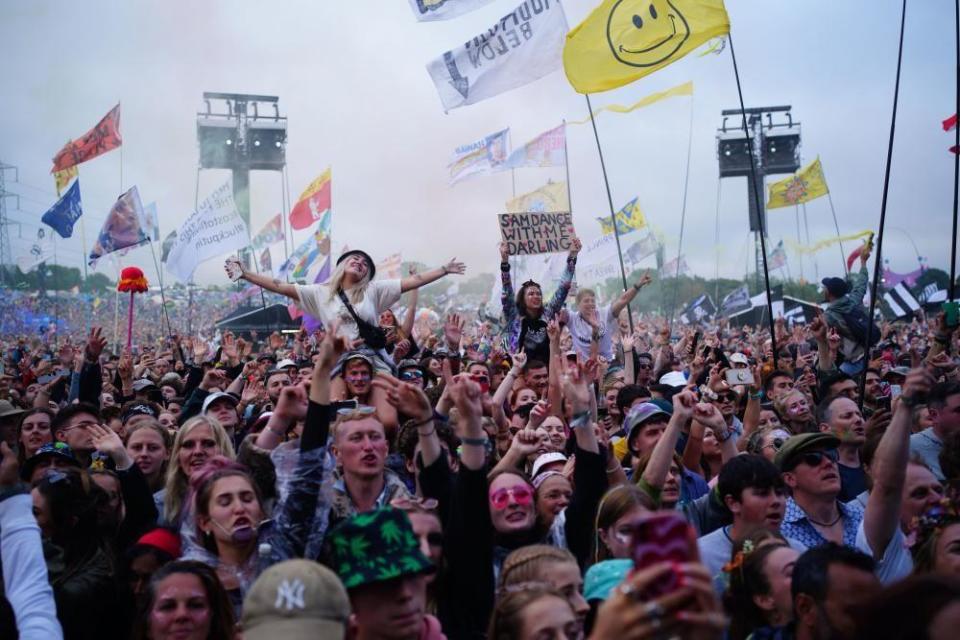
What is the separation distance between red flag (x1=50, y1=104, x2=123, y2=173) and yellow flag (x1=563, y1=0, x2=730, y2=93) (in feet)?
37.5

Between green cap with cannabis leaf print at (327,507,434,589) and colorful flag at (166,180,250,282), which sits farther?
colorful flag at (166,180,250,282)

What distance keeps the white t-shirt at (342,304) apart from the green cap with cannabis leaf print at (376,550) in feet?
12.7

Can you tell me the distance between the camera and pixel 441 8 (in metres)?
9.34

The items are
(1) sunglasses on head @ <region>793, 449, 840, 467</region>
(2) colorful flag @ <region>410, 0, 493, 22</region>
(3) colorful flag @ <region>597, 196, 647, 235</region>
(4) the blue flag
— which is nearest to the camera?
(1) sunglasses on head @ <region>793, 449, 840, 467</region>

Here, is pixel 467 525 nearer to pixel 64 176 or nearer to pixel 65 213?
pixel 65 213

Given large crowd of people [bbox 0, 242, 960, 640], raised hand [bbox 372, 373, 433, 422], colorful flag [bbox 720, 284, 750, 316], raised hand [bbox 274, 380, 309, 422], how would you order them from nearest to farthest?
large crowd of people [bbox 0, 242, 960, 640] < raised hand [bbox 372, 373, 433, 422] < raised hand [bbox 274, 380, 309, 422] < colorful flag [bbox 720, 284, 750, 316]

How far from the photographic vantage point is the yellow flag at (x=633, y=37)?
7609mm

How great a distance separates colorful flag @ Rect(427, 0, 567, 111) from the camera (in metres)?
9.49

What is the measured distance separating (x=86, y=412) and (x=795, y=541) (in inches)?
178

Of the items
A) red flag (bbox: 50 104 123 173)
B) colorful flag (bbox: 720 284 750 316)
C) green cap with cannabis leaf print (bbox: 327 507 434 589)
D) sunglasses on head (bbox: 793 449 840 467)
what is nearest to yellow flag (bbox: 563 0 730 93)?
sunglasses on head (bbox: 793 449 840 467)

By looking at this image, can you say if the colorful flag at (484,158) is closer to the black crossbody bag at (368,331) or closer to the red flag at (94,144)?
the red flag at (94,144)

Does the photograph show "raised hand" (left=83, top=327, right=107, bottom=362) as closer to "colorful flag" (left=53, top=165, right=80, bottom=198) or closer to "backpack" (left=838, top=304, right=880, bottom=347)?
"backpack" (left=838, top=304, right=880, bottom=347)

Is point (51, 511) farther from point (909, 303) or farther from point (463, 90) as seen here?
point (909, 303)

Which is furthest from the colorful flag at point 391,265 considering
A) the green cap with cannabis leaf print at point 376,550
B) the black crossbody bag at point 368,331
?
the green cap with cannabis leaf print at point 376,550
